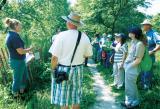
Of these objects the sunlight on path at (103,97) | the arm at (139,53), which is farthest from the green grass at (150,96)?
the arm at (139,53)

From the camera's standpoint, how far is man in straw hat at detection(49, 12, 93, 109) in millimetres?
5812

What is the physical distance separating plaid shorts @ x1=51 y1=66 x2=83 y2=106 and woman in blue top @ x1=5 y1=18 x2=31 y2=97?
78.7 inches

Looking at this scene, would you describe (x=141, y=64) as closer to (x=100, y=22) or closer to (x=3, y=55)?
(x=3, y=55)

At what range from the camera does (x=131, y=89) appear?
25.2 ft

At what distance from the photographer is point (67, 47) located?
5832 millimetres

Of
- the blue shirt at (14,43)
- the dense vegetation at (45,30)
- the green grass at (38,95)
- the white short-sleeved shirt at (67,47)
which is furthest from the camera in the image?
the dense vegetation at (45,30)

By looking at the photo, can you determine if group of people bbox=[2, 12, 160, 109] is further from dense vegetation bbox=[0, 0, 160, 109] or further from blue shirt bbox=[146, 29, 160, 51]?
dense vegetation bbox=[0, 0, 160, 109]

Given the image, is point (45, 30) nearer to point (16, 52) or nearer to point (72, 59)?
point (16, 52)

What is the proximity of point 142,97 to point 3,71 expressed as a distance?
366 centimetres

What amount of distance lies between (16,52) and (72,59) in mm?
2334

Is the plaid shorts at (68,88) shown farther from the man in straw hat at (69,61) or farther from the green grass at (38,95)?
the green grass at (38,95)

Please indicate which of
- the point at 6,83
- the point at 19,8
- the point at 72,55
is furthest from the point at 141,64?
the point at 19,8

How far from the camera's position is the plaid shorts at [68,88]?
5.99m

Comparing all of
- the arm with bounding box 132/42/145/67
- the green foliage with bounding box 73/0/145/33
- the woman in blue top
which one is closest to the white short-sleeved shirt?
the arm with bounding box 132/42/145/67
